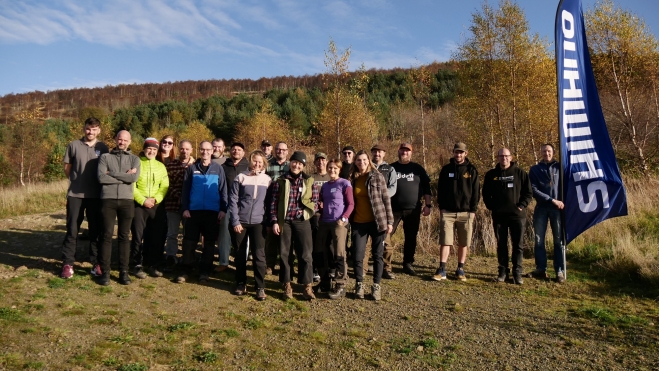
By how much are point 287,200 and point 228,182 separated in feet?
4.29

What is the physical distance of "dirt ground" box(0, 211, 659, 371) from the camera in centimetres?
347

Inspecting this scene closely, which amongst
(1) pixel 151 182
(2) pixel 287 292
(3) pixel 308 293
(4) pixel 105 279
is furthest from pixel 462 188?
(4) pixel 105 279

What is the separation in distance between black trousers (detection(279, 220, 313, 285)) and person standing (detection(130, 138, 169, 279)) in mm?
1766

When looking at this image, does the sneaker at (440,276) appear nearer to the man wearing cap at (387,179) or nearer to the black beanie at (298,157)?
the man wearing cap at (387,179)

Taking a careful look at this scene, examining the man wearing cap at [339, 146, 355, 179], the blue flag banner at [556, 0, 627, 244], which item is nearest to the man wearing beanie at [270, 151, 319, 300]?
the man wearing cap at [339, 146, 355, 179]

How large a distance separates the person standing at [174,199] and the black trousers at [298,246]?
5.49 ft

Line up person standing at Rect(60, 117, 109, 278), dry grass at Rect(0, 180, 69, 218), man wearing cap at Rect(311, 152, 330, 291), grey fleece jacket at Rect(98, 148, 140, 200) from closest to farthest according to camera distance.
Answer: grey fleece jacket at Rect(98, 148, 140, 200) → person standing at Rect(60, 117, 109, 278) → man wearing cap at Rect(311, 152, 330, 291) → dry grass at Rect(0, 180, 69, 218)

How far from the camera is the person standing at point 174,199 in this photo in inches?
230

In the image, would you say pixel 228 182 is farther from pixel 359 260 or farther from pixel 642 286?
pixel 642 286

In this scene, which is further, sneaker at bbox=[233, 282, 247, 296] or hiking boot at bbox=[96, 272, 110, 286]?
sneaker at bbox=[233, 282, 247, 296]

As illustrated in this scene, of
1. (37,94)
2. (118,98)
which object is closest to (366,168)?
(118,98)

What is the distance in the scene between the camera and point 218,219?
5633mm

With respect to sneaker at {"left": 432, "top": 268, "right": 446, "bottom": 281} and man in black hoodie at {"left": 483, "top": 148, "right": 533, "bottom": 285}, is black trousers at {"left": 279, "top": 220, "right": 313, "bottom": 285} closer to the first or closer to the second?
sneaker at {"left": 432, "top": 268, "right": 446, "bottom": 281}

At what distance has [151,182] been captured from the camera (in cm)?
551
